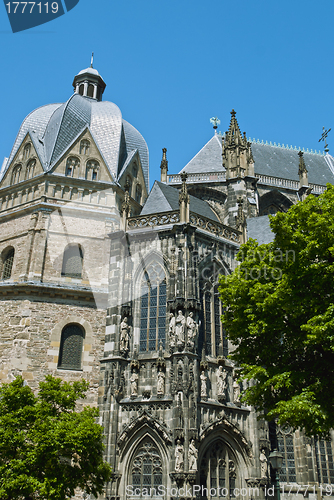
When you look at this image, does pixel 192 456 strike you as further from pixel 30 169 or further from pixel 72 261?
pixel 30 169

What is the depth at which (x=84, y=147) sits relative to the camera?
2816 cm

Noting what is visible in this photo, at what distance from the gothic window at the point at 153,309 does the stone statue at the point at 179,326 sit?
1.02 metres

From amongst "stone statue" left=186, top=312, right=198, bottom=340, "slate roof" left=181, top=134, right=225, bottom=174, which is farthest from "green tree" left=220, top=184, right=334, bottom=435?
"slate roof" left=181, top=134, right=225, bottom=174

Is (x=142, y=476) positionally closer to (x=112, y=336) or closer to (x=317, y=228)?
(x=112, y=336)

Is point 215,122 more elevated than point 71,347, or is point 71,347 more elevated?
point 215,122

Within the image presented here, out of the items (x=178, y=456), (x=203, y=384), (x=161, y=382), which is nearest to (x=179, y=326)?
(x=161, y=382)

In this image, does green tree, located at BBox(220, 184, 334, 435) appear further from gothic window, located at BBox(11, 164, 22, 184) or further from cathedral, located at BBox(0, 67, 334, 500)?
gothic window, located at BBox(11, 164, 22, 184)

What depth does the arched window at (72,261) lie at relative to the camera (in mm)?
24938

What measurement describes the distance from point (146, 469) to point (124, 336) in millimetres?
5033

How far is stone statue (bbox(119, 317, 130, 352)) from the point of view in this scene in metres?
20.1

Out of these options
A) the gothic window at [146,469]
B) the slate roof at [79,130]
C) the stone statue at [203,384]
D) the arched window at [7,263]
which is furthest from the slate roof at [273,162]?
the gothic window at [146,469]

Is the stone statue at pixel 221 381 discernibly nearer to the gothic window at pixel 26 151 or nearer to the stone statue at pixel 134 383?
the stone statue at pixel 134 383

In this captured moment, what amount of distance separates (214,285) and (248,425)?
19.3 feet

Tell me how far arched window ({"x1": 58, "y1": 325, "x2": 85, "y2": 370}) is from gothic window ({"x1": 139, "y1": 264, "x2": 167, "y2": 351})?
3474 millimetres
